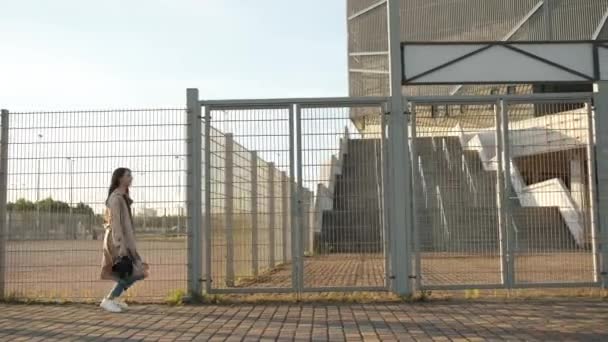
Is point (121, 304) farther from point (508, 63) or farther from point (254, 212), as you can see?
point (508, 63)

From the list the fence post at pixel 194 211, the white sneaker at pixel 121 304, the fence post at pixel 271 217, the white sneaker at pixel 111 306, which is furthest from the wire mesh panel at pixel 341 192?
the white sneaker at pixel 111 306

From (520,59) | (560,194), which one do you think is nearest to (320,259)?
(560,194)

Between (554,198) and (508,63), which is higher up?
(508,63)

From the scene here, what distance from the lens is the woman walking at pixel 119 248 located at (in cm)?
865

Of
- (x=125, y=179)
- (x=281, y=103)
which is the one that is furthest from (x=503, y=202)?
(x=125, y=179)

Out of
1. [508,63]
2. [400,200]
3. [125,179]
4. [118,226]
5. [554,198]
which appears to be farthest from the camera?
[508,63]

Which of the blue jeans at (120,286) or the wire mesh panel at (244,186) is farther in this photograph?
the wire mesh panel at (244,186)

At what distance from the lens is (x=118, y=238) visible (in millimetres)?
8703

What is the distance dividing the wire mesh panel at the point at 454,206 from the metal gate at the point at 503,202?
0.01 m

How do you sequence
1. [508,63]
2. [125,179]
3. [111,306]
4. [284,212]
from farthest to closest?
[284,212]
[508,63]
[125,179]
[111,306]

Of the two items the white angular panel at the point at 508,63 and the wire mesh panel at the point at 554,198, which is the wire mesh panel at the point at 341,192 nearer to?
the white angular panel at the point at 508,63

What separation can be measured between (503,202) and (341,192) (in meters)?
2.27

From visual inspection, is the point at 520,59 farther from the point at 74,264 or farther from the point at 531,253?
the point at 74,264

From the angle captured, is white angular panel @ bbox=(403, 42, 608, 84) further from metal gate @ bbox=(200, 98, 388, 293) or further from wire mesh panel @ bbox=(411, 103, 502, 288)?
metal gate @ bbox=(200, 98, 388, 293)
